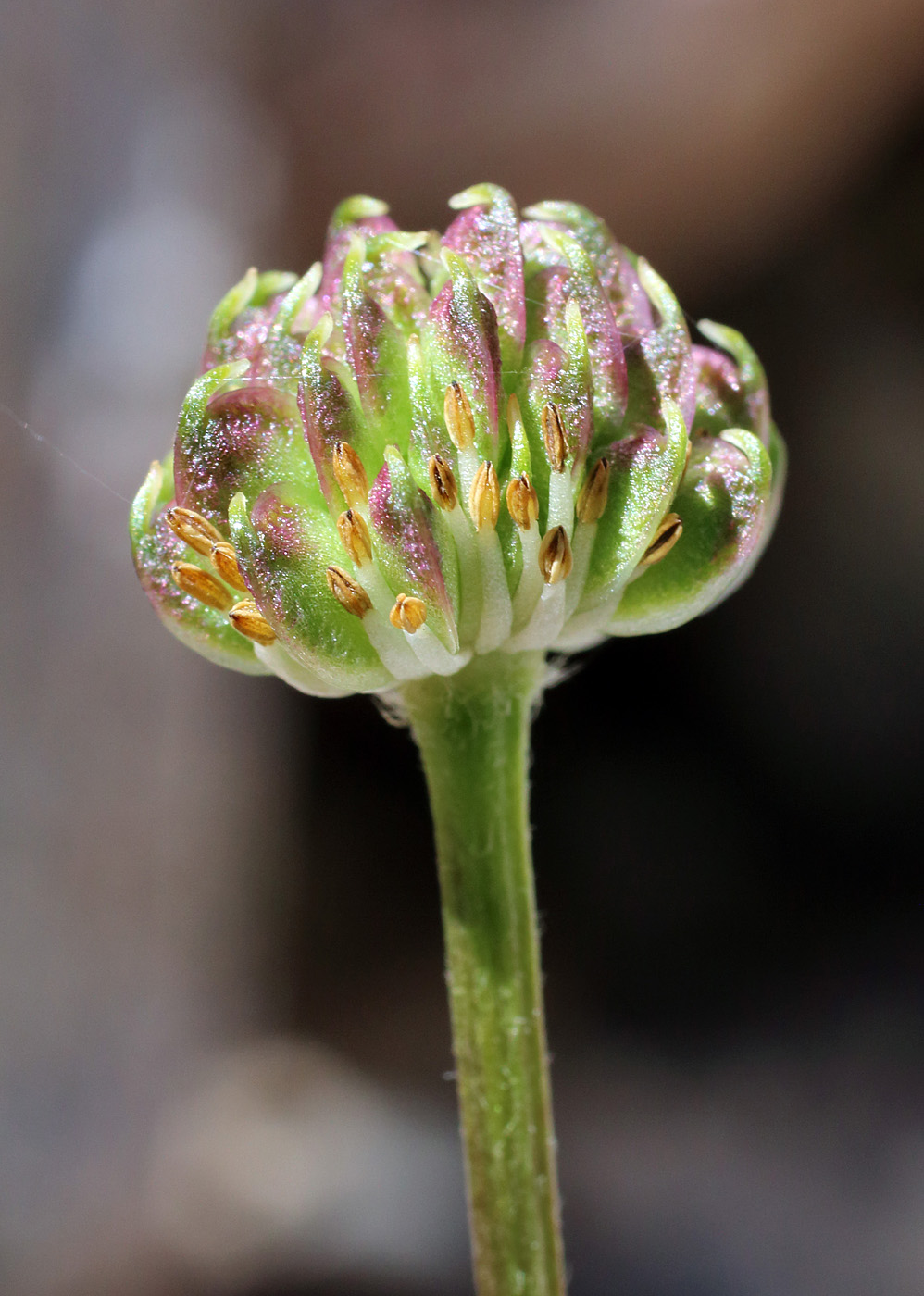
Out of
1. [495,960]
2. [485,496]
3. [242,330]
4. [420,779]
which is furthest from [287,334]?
[420,779]

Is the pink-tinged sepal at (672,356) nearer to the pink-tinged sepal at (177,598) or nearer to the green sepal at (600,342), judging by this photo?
the green sepal at (600,342)

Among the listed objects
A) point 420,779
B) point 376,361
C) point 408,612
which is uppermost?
point 420,779

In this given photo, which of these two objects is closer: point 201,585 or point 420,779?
point 201,585

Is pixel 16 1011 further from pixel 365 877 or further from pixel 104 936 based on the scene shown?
pixel 365 877

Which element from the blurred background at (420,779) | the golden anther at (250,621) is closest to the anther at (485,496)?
the golden anther at (250,621)

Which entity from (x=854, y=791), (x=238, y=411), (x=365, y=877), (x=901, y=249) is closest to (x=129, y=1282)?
(x=365, y=877)

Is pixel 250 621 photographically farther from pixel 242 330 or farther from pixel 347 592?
pixel 242 330
